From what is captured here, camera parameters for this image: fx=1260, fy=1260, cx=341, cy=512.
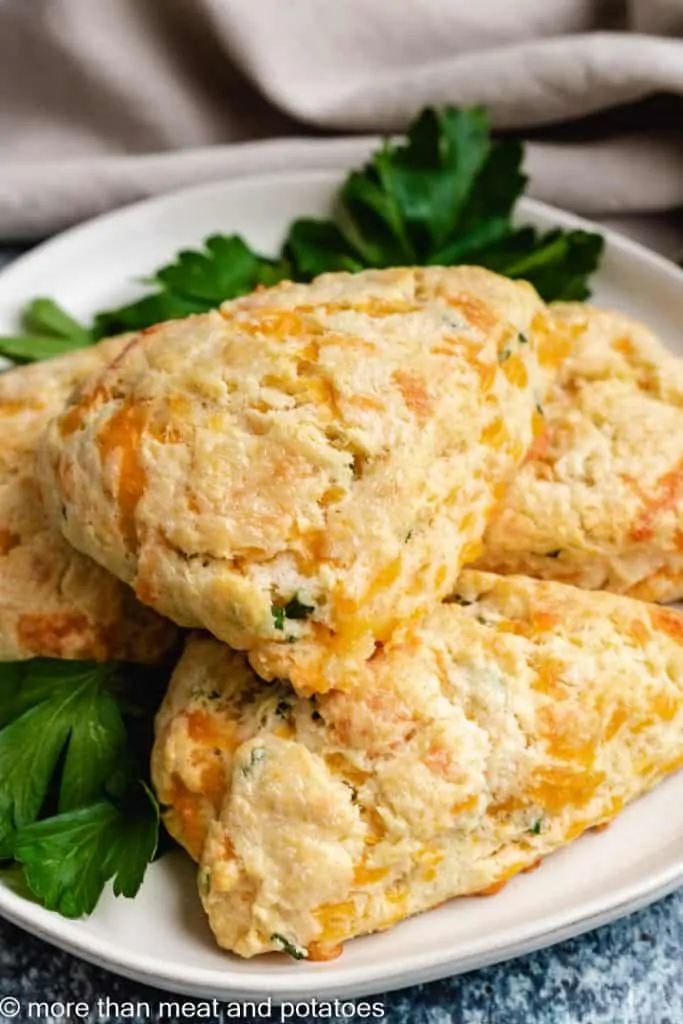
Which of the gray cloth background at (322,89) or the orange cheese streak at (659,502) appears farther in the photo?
the gray cloth background at (322,89)

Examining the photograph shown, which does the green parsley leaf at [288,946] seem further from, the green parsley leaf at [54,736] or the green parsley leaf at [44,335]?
the green parsley leaf at [44,335]

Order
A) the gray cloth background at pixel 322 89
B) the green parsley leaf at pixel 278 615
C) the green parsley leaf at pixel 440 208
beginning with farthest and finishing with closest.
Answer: the gray cloth background at pixel 322 89 < the green parsley leaf at pixel 440 208 < the green parsley leaf at pixel 278 615

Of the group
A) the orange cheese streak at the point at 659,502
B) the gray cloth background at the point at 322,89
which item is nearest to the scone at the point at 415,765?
the orange cheese streak at the point at 659,502

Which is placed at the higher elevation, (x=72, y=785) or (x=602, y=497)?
(x=602, y=497)

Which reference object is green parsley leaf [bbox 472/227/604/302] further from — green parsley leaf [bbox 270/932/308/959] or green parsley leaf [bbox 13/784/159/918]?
green parsley leaf [bbox 270/932/308/959]

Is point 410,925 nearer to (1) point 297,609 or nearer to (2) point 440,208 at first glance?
(1) point 297,609

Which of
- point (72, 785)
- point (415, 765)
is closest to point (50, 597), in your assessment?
point (72, 785)

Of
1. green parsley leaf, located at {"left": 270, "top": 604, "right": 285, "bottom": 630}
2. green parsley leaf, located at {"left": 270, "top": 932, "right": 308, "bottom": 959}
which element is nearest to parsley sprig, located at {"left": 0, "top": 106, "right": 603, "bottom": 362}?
green parsley leaf, located at {"left": 270, "top": 604, "right": 285, "bottom": 630}
